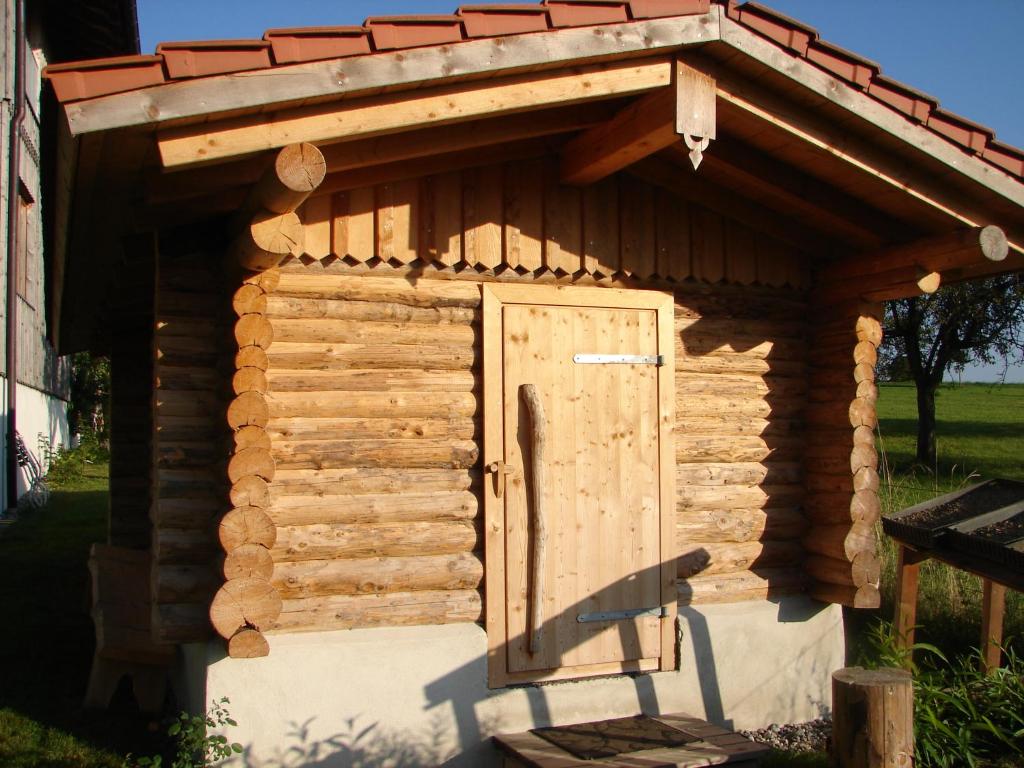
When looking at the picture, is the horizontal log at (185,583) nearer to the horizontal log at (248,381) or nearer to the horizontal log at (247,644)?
the horizontal log at (247,644)

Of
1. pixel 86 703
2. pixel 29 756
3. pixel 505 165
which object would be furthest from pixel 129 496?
pixel 505 165

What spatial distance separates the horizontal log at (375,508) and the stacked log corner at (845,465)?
8.62ft

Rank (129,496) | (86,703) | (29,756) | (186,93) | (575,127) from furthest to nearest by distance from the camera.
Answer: (129,496) → (86,703) → (575,127) → (29,756) → (186,93)

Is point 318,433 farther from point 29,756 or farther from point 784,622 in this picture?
point 784,622

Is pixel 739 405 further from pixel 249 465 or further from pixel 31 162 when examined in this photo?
pixel 31 162

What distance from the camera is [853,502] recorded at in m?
6.68

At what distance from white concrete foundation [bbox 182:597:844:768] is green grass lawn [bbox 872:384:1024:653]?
80.8 inches

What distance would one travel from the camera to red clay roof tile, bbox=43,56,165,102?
3973 mm

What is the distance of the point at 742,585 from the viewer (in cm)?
680

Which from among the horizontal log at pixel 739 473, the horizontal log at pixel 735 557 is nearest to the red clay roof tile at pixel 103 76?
the horizontal log at pixel 739 473

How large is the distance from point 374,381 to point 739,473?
274cm

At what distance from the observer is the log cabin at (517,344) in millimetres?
4945

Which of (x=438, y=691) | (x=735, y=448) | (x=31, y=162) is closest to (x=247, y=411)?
(x=438, y=691)

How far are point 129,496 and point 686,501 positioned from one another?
5.64m
